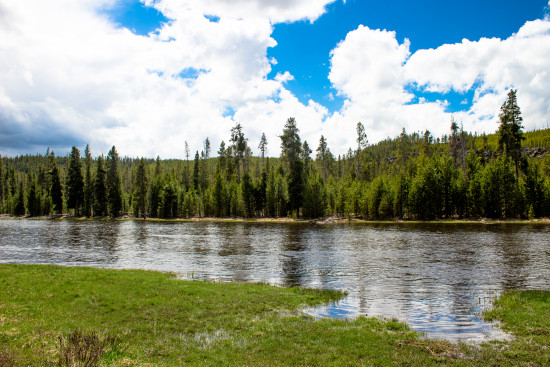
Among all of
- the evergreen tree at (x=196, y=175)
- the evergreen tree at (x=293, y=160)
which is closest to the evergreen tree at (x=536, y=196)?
the evergreen tree at (x=293, y=160)

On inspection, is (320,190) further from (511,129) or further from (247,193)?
(511,129)

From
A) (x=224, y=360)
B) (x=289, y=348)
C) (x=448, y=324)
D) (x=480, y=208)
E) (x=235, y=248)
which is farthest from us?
(x=480, y=208)

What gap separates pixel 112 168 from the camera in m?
A: 128

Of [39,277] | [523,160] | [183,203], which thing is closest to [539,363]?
[39,277]

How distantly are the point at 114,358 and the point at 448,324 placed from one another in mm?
13511

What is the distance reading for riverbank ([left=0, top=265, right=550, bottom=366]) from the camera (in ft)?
32.6

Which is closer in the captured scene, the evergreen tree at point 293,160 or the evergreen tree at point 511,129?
the evergreen tree at point 511,129

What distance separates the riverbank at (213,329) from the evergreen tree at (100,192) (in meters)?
114

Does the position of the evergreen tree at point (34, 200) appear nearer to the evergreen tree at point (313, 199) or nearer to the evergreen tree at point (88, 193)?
the evergreen tree at point (88, 193)

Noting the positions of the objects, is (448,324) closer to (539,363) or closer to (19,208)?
(539,363)

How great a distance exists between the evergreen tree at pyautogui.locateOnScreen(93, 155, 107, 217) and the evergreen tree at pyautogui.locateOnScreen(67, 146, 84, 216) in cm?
818

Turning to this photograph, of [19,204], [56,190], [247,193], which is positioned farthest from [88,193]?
[247,193]

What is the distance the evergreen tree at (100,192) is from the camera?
120188 mm

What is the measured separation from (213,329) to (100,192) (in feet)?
414
